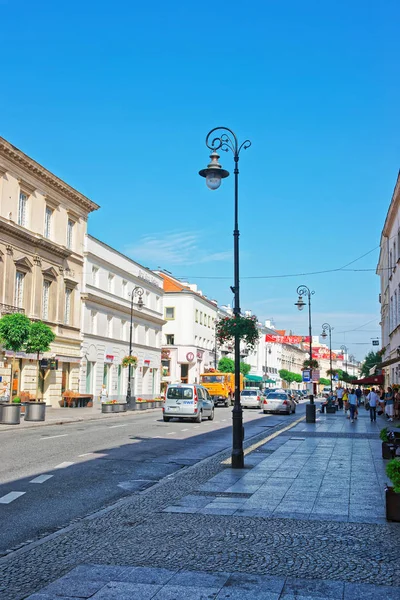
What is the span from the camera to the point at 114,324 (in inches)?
1998

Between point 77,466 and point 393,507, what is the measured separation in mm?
7545

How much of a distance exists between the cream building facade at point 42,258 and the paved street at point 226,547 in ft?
75.3

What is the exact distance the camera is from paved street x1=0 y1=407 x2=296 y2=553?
9.09 meters

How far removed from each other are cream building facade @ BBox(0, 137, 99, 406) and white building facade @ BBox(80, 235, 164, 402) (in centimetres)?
198

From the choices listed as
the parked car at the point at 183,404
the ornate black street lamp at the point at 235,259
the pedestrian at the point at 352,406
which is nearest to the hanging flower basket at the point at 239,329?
the ornate black street lamp at the point at 235,259

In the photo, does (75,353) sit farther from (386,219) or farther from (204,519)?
(204,519)

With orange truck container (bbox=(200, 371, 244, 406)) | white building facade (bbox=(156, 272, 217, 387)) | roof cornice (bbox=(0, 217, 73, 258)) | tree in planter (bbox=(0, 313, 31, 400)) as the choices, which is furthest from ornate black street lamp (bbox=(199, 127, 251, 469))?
white building facade (bbox=(156, 272, 217, 387))

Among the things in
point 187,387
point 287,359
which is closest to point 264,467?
point 187,387

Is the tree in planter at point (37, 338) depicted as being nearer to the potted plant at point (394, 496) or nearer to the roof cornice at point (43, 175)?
the roof cornice at point (43, 175)

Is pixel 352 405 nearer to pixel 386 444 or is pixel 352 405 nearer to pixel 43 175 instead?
pixel 386 444

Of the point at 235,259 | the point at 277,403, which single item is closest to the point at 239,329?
the point at 235,259

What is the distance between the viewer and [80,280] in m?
43.8

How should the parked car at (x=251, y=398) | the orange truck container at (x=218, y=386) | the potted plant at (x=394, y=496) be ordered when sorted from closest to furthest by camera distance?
1. the potted plant at (x=394, y=496)
2. the parked car at (x=251, y=398)
3. the orange truck container at (x=218, y=386)

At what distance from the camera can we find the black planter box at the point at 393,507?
824 cm
